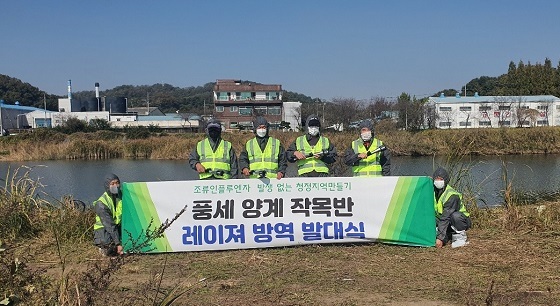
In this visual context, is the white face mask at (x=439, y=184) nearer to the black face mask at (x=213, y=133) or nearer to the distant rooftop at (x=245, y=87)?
the black face mask at (x=213, y=133)

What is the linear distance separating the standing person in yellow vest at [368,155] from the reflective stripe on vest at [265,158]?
1.00 metres

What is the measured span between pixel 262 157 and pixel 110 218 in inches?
82.8

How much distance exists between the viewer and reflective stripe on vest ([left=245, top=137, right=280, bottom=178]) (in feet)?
21.2

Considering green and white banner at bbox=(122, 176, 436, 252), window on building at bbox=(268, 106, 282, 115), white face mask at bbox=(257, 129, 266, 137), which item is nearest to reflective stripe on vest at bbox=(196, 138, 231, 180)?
white face mask at bbox=(257, 129, 266, 137)

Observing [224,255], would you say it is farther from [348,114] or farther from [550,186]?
[348,114]

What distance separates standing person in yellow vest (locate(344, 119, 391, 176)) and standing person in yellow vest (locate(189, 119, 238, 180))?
5.35ft

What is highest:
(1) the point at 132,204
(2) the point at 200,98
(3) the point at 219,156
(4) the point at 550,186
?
(2) the point at 200,98

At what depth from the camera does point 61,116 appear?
2386 inches

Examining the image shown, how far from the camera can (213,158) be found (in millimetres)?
6469

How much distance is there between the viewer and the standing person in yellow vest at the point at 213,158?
6.44 m

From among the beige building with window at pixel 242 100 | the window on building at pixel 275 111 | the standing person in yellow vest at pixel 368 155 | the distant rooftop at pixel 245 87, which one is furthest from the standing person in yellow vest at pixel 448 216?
the distant rooftop at pixel 245 87

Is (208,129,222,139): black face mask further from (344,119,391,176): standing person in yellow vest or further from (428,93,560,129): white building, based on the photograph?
(428,93,560,129): white building

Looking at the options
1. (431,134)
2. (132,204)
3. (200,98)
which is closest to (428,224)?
(132,204)

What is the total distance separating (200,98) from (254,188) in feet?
366
